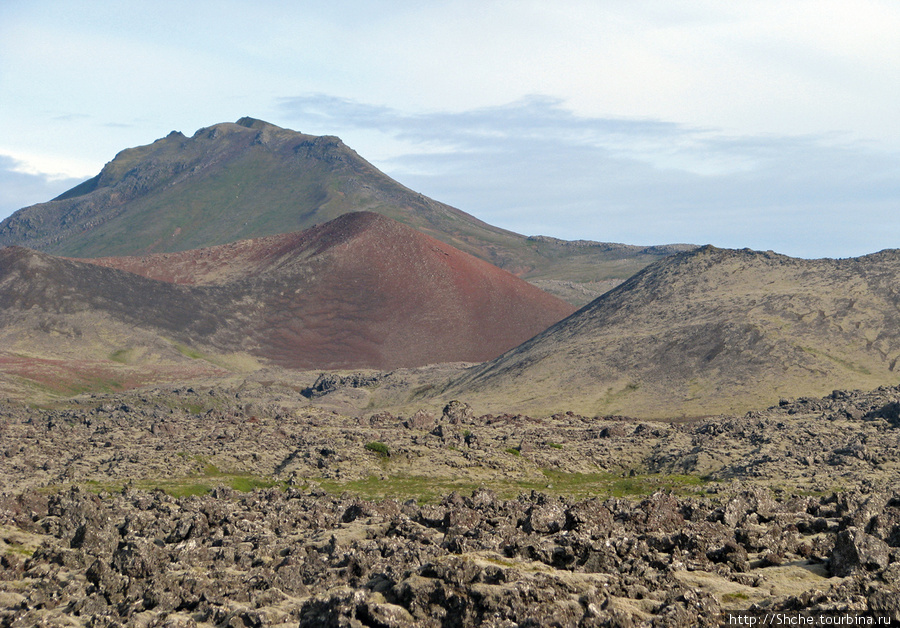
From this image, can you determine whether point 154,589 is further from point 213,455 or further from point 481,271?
point 481,271

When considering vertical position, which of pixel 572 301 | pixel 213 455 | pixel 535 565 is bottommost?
pixel 213 455

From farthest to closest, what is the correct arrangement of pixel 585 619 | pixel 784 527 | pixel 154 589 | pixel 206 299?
pixel 206 299, pixel 784 527, pixel 154 589, pixel 585 619

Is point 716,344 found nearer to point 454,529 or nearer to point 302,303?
point 454,529

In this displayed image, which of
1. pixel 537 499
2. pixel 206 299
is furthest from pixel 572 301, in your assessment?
pixel 537 499

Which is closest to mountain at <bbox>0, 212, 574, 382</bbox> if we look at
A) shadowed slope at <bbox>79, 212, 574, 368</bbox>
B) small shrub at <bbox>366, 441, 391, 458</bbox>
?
shadowed slope at <bbox>79, 212, 574, 368</bbox>

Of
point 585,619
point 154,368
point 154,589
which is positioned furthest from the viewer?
point 154,368

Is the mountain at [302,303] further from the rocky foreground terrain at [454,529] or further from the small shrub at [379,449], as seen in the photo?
the small shrub at [379,449]
